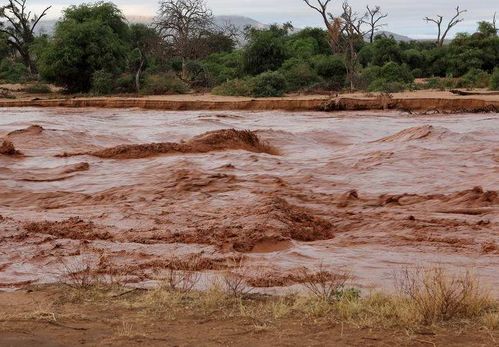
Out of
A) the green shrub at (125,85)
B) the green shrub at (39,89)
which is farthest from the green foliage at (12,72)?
the green shrub at (125,85)

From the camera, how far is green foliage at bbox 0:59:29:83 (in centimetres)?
3981

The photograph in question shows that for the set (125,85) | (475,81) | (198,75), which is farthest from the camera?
(198,75)

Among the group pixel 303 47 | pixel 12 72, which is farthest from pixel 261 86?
pixel 12 72

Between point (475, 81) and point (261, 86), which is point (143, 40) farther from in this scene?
point (475, 81)

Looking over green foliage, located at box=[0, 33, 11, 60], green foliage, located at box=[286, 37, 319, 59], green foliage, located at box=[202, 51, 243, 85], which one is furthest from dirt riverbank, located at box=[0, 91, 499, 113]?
green foliage, located at box=[0, 33, 11, 60]

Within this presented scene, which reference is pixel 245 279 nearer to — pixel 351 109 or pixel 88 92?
pixel 351 109

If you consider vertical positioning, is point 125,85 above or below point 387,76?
below

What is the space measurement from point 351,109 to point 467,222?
48.1 ft

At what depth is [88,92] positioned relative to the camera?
3266cm

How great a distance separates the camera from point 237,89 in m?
28.9

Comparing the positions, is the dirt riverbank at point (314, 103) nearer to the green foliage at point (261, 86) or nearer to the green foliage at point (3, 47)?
the green foliage at point (261, 86)

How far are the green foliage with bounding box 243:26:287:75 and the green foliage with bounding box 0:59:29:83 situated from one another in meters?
12.5

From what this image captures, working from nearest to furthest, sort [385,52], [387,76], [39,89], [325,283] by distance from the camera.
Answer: [325,283] < [387,76] < [39,89] < [385,52]

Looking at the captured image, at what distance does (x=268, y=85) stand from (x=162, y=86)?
5090 millimetres
